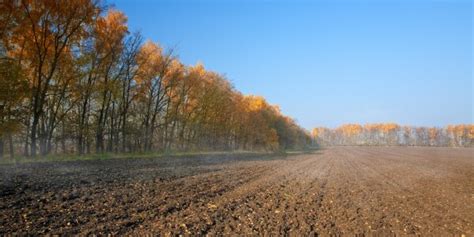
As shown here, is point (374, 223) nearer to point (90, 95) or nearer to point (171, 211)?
point (171, 211)

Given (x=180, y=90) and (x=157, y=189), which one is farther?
(x=180, y=90)

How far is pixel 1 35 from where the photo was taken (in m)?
22.2

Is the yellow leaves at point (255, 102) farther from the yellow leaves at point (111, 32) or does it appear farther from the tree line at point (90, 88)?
the yellow leaves at point (111, 32)

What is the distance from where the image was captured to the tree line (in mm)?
23453

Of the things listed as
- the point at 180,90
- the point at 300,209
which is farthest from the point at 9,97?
Result: the point at 180,90

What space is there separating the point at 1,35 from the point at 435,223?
2528 centimetres

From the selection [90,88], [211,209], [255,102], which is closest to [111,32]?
[90,88]

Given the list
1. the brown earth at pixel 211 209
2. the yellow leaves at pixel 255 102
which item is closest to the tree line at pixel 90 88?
the brown earth at pixel 211 209

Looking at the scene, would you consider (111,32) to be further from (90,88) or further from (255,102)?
(255,102)

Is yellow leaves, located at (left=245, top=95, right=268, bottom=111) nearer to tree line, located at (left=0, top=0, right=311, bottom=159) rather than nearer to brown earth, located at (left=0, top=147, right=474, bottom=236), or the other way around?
tree line, located at (left=0, top=0, right=311, bottom=159)

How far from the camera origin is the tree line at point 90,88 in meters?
23.5

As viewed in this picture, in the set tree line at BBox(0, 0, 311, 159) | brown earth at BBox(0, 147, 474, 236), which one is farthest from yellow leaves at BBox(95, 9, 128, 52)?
brown earth at BBox(0, 147, 474, 236)

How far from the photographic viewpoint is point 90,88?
102 feet

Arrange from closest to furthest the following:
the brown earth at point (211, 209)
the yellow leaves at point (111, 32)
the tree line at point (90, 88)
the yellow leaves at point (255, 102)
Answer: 1. the brown earth at point (211, 209)
2. the tree line at point (90, 88)
3. the yellow leaves at point (111, 32)
4. the yellow leaves at point (255, 102)
